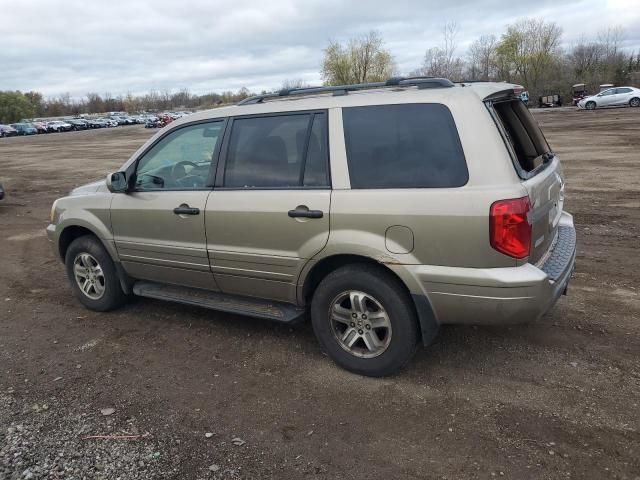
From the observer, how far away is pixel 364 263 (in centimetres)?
372

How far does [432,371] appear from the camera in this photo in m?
3.89

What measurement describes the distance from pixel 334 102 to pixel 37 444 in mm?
2899

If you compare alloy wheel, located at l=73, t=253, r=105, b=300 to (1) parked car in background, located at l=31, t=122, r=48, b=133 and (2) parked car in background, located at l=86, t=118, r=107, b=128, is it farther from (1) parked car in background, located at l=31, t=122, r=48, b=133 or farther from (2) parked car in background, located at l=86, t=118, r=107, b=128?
(2) parked car in background, located at l=86, t=118, r=107, b=128

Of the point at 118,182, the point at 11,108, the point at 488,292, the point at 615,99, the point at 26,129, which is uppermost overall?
the point at 11,108

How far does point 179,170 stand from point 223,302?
120 cm

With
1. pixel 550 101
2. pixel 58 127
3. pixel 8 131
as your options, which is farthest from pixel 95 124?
pixel 550 101

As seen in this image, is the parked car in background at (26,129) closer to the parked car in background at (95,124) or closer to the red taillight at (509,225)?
the parked car in background at (95,124)

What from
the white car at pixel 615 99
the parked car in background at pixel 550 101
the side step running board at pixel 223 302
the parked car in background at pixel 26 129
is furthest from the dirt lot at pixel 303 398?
the parked car in background at pixel 26 129

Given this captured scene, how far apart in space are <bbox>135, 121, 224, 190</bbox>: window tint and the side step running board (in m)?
0.91

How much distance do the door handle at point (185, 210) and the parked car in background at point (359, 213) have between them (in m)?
0.01

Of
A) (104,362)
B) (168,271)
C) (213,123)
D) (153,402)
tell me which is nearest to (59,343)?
(104,362)

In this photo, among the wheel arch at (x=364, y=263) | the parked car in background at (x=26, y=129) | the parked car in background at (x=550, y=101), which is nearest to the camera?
the wheel arch at (x=364, y=263)

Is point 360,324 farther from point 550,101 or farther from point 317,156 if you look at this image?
point 550,101

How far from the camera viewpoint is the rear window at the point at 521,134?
3.63 meters
